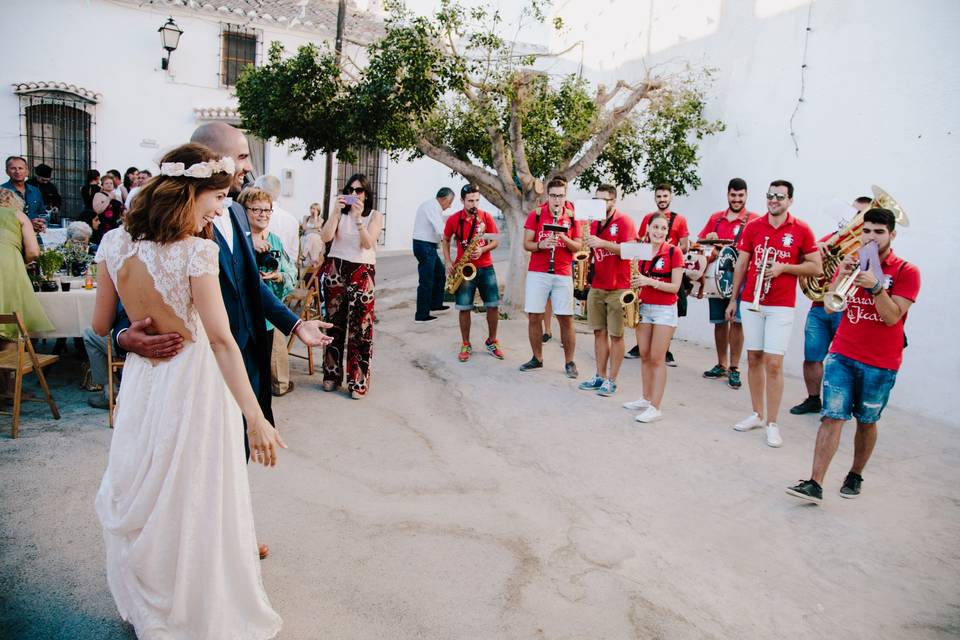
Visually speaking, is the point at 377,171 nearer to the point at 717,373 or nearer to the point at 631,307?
the point at 717,373

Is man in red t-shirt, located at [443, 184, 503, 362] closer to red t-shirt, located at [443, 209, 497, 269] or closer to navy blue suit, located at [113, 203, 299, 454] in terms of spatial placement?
red t-shirt, located at [443, 209, 497, 269]

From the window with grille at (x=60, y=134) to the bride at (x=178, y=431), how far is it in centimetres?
1465

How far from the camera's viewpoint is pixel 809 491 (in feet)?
13.9

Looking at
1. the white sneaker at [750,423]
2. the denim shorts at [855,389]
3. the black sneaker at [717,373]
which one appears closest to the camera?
the denim shorts at [855,389]

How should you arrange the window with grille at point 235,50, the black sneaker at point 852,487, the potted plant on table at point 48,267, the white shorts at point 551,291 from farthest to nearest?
the window with grille at point 235,50, the white shorts at point 551,291, the potted plant on table at point 48,267, the black sneaker at point 852,487

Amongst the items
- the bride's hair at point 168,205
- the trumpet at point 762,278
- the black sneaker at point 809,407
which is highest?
the bride's hair at point 168,205

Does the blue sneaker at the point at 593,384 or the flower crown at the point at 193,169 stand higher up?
the flower crown at the point at 193,169

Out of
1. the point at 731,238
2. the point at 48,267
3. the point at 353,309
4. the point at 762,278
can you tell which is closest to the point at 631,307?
the point at 762,278

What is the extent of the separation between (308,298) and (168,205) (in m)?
4.76

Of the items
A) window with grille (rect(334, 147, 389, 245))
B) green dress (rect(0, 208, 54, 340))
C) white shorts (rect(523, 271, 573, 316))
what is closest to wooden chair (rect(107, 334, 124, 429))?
green dress (rect(0, 208, 54, 340))

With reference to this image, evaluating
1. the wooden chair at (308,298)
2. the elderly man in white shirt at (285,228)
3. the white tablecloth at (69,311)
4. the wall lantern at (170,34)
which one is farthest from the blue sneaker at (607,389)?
the wall lantern at (170,34)

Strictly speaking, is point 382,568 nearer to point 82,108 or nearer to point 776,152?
point 776,152

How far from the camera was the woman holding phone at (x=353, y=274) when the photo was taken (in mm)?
6008

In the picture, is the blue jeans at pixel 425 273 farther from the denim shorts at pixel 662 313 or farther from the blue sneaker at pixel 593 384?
the denim shorts at pixel 662 313
